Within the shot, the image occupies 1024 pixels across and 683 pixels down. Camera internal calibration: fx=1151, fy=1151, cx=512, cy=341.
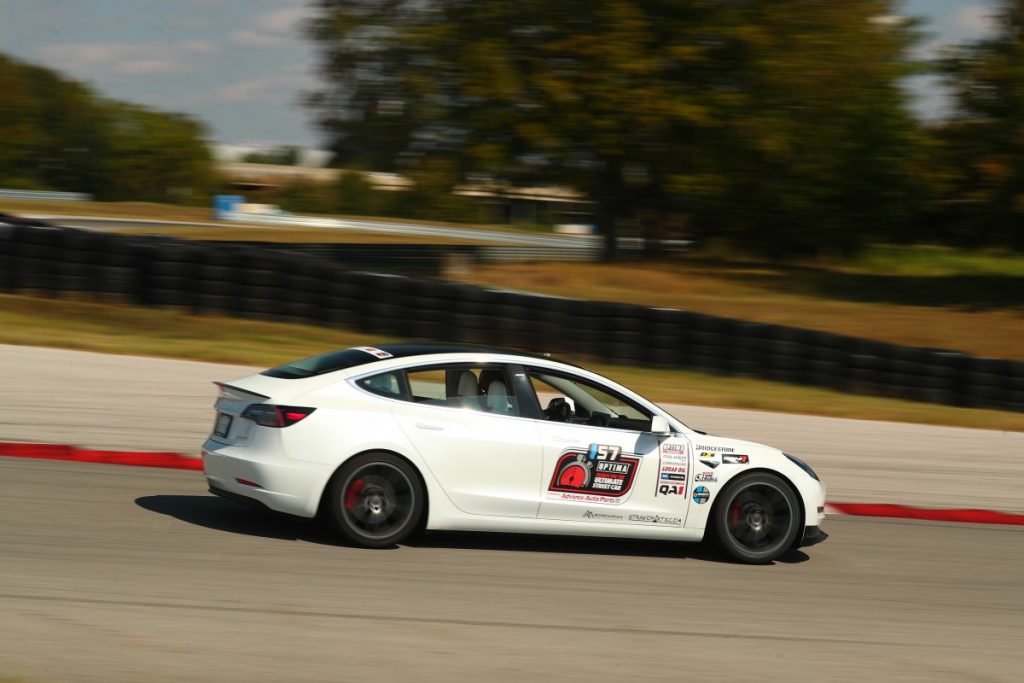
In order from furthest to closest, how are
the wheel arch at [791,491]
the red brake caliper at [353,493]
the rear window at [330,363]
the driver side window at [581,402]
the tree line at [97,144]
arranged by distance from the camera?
the tree line at [97,144] → the wheel arch at [791,491] → the driver side window at [581,402] → the rear window at [330,363] → the red brake caliper at [353,493]

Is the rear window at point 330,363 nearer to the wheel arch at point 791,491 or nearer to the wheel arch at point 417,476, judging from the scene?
the wheel arch at point 417,476

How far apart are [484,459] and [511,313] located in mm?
8978

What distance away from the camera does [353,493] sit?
6918mm

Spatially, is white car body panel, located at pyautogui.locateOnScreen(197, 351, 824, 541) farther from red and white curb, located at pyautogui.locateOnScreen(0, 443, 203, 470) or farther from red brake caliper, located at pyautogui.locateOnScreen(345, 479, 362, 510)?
red and white curb, located at pyautogui.locateOnScreen(0, 443, 203, 470)

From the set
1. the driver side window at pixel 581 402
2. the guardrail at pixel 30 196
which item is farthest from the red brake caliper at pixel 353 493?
the guardrail at pixel 30 196

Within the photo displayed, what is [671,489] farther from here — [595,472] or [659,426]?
[595,472]

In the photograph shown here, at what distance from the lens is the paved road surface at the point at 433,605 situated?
5.22 meters

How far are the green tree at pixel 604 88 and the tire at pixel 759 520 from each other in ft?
70.2

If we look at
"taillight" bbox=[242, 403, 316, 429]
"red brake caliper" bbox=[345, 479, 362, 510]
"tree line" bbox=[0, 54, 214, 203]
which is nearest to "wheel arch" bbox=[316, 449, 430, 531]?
"red brake caliper" bbox=[345, 479, 362, 510]

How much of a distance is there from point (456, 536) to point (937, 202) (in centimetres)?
2843

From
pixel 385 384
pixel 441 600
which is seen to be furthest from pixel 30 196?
pixel 441 600

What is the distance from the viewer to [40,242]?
1612cm

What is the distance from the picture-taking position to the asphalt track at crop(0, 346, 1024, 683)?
17.2 ft

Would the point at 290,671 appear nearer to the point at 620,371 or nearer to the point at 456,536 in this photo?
the point at 456,536
